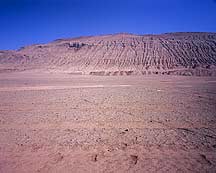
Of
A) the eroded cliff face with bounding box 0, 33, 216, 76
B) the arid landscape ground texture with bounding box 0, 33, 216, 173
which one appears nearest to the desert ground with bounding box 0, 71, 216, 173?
the arid landscape ground texture with bounding box 0, 33, 216, 173

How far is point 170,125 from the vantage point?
959 centimetres

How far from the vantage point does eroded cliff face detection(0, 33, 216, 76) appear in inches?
2055

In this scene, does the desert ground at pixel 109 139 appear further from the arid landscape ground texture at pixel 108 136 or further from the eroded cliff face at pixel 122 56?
the eroded cliff face at pixel 122 56

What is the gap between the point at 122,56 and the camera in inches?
2415

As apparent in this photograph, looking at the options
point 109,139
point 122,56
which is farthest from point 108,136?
point 122,56

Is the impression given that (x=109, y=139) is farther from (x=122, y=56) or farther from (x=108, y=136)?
(x=122, y=56)

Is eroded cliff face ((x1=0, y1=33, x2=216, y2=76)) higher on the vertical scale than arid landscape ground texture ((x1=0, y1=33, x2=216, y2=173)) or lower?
higher

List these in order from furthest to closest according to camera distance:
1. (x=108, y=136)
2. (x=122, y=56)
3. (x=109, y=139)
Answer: (x=122, y=56)
(x=108, y=136)
(x=109, y=139)

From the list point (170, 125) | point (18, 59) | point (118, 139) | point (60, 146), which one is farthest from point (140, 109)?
point (18, 59)

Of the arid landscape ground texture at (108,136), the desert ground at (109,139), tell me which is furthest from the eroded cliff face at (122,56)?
the desert ground at (109,139)

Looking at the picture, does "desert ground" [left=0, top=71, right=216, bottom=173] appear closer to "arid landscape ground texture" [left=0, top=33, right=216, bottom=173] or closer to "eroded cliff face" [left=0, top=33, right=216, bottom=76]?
"arid landscape ground texture" [left=0, top=33, right=216, bottom=173]

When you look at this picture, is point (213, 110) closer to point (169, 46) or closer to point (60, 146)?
point (60, 146)

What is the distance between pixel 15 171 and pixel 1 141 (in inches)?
96.2

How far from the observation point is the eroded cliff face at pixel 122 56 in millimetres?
52188
